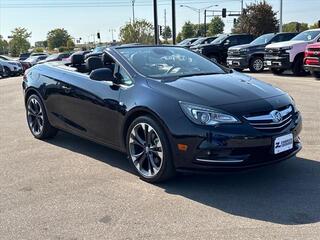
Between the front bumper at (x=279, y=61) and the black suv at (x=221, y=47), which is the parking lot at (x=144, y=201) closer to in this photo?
the front bumper at (x=279, y=61)

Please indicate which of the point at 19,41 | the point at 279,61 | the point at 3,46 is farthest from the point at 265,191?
the point at 3,46

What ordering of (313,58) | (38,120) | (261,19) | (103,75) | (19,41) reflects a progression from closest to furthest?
(103,75)
(38,120)
(313,58)
(261,19)
(19,41)

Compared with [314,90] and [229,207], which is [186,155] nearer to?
[229,207]

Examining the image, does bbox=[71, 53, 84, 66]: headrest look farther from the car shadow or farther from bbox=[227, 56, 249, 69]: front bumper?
bbox=[227, 56, 249, 69]: front bumper

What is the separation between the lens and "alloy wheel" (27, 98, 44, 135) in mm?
7180

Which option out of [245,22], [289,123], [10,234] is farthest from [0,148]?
[245,22]

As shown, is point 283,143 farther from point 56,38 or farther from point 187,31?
point 56,38

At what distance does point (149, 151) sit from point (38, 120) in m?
2.90

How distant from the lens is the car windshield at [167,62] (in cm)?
548

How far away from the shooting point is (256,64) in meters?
21.2

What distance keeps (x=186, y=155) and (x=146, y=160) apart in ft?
2.23

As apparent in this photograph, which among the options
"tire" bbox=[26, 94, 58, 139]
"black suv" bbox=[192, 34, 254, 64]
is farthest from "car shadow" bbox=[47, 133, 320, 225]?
"black suv" bbox=[192, 34, 254, 64]

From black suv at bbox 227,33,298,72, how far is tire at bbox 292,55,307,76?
279 centimetres

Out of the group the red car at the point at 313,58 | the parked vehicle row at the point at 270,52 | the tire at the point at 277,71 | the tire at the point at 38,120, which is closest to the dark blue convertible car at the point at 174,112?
the tire at the point at 38,120
